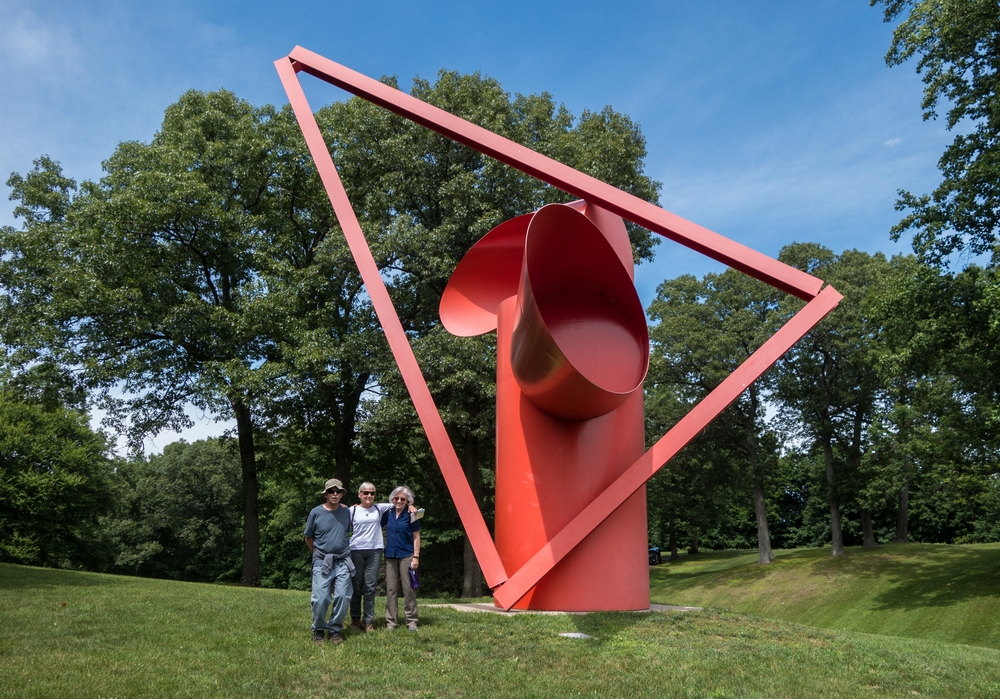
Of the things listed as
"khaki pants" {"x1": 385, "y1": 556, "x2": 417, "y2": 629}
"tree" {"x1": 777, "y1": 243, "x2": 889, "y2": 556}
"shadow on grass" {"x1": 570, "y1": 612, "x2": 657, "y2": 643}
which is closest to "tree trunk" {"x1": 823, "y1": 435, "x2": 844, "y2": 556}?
"tree" {"x1": 777, "y1": 243, "x2": 889, "y2": 556}

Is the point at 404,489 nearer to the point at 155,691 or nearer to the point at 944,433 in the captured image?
the point at 155,691

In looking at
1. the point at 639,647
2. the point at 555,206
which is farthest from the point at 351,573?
the point at 555,206

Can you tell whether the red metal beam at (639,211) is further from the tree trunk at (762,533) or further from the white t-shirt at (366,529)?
the tree trunk at (762,533)

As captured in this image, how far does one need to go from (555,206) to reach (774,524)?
155 feet

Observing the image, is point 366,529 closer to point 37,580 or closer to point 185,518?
point 37,580

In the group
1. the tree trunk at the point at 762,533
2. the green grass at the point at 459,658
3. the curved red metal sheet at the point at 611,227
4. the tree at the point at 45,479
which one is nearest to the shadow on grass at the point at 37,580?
the green grass at the point at 459,658

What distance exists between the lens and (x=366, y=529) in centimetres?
663

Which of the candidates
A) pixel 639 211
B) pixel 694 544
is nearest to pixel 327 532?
pixel 639 211

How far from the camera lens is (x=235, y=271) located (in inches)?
788

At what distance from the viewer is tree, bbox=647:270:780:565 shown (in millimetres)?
27578

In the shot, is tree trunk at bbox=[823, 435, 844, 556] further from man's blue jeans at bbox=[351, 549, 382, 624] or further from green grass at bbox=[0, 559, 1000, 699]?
man's blue jeans at bbox=[351, 549, 382, 624]

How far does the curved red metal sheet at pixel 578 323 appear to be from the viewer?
7742mm

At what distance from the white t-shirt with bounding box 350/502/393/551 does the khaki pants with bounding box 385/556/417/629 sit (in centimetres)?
20

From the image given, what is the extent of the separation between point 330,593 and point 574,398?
3173 millimetres
